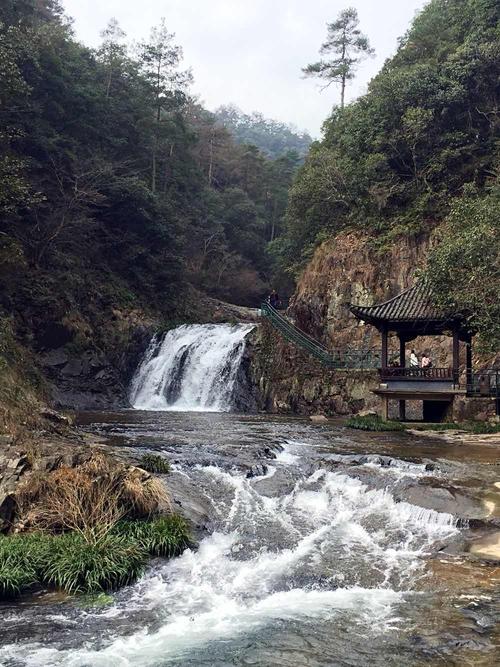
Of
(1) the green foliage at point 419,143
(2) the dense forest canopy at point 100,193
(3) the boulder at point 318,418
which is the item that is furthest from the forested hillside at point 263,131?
(3) the boulder at point 318,418

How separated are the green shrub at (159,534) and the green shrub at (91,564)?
31 cm

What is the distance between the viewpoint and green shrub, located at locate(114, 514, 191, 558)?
9.47m

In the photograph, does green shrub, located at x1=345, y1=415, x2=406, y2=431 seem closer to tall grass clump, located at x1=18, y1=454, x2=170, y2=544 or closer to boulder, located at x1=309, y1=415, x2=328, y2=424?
boulder, located at x1=309, y1=415, x2=328, y2=424

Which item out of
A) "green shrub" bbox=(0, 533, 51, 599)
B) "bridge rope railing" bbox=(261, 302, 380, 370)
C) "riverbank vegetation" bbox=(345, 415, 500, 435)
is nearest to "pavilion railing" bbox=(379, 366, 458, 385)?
"riverbank vegetation" bbox=(345, 415, 500, 435)

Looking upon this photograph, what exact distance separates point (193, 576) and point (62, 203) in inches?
1074

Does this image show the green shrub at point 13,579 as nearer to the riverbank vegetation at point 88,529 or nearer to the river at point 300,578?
the riverbank vegetation at point 88,529

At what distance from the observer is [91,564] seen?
852 cm

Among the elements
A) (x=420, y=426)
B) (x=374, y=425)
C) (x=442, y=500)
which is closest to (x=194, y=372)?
(x=374, y=425)

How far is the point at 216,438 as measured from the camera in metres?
17.3

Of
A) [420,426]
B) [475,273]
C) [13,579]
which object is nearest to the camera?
[13,579]

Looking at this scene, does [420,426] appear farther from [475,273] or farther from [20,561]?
[20,561]

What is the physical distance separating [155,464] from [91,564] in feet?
14.4

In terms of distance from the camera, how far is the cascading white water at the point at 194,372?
29.2 meters

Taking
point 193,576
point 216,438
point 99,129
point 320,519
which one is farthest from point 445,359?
point 99,129
